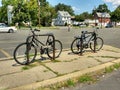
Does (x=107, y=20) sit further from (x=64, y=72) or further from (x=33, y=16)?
(x=64, y=72)

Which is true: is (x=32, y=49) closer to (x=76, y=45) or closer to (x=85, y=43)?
(x=76, y=45)

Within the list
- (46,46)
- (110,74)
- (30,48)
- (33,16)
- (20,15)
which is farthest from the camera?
(33,16)

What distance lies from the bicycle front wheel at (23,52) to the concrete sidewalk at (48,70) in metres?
0.20

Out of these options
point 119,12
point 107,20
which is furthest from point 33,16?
point 107,20

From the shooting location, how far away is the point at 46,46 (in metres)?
8.40

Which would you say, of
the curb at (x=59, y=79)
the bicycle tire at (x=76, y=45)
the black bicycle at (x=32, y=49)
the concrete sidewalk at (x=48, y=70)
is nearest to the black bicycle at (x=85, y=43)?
the bicycle tire at (x=76, y=45)

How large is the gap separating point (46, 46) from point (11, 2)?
54883 mm

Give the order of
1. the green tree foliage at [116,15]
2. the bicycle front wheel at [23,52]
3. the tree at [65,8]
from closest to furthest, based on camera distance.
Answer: the bicycle front wheel at [23,52]
the green tree foliage at [116,15]
the tree at [65,8]

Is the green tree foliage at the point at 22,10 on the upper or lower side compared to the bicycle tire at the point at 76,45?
upper

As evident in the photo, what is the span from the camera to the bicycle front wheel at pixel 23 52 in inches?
303

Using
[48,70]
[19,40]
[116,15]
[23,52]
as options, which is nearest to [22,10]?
[19,40]

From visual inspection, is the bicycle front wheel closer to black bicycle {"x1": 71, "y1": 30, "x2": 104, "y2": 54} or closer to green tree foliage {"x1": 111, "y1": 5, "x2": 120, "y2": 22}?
black bicycle {"x1": 71, "y1": 30, "x2": 104, "y2": 54}

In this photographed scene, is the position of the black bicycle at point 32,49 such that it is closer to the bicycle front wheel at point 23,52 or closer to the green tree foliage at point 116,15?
the bicycle front wheel at point 23,52

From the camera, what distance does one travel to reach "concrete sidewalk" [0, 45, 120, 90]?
5855 millimetres
